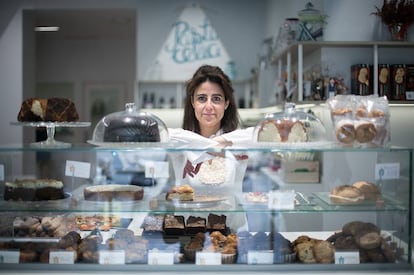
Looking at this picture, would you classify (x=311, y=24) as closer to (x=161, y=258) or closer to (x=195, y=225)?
(x=195, y=225)

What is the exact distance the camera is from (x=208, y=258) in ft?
6.50

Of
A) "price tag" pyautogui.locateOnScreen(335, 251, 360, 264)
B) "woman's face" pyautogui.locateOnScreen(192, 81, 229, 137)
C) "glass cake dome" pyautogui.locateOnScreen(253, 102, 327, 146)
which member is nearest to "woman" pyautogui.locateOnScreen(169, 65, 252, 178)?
"woman's face" pyautogui.locateOnScreen(192, 81, 229, 137)

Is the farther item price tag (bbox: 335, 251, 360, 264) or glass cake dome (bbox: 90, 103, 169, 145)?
glass cake dome (bbox: 90, 103, 169, 145)

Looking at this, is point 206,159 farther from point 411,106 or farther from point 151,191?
point 411,106

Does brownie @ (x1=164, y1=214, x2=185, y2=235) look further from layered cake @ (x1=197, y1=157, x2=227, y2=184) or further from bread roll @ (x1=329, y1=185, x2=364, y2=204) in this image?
bread roll @ (x1=329, y1=185, x2=364, y2=204)

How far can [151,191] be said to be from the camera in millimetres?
2207

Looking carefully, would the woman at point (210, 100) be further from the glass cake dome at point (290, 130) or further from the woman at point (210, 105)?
the glass cake dome at point (290, 130)

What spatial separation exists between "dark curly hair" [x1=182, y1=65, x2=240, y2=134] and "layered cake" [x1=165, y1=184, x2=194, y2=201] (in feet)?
2.88

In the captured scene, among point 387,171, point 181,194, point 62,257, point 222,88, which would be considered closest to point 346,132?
point 387,171

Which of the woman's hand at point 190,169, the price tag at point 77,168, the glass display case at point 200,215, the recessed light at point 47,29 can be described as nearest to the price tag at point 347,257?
the glass display case at point 200,215

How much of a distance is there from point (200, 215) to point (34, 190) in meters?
0.72

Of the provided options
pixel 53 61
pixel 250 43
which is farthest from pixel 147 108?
pixel 53 61

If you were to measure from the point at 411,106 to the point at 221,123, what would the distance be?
50.3 inches

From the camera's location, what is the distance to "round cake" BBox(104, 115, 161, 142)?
211 centimetres
